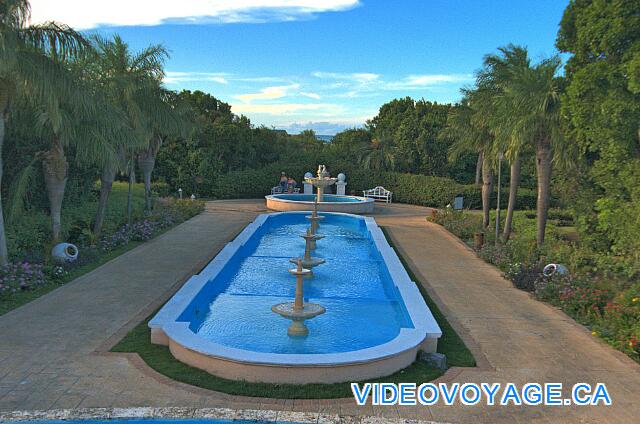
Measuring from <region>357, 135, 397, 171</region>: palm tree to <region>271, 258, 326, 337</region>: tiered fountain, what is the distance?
88.8ft

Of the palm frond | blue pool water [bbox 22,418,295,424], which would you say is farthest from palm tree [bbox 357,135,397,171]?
blue pool water [bbox 22,418,295,424]

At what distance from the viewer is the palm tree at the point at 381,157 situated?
118ft

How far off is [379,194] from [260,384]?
2574 cm

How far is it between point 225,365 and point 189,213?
17.0m

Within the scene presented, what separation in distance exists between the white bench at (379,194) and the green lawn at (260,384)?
22766 millimetres

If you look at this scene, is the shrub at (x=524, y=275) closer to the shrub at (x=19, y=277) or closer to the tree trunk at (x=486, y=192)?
the tree trunk at (x=486, y=192)

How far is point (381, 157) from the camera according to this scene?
119 ft

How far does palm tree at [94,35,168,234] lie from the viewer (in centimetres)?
1630

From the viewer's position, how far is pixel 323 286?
12359 millimetres

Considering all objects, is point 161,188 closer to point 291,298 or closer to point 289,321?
point 291,298

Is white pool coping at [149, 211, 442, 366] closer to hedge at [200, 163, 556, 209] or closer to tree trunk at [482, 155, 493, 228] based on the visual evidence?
tree trunk at [482, 155, 493, 228]

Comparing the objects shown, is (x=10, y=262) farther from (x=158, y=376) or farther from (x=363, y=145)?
(x=363, y=145)

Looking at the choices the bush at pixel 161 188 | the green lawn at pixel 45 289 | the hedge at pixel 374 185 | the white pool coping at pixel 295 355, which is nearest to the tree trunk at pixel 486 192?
A: the hedge at pixel 374 185

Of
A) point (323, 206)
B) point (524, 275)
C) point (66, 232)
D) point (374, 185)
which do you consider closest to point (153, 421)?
point (524, 275)
